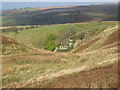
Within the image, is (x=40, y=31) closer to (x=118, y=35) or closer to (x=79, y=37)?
(x=79, y=37)

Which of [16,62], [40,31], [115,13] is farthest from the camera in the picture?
[115,13]

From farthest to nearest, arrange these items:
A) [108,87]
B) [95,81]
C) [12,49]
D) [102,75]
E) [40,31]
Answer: [40,31]
[12,49]
[102,75]
[95,81]
[108,87]

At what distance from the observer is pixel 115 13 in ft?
643

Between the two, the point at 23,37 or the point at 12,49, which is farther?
the point at 23,37

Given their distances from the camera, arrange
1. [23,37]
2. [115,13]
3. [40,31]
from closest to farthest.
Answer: [23,37], [40,31], [115,13]

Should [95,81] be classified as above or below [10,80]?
above

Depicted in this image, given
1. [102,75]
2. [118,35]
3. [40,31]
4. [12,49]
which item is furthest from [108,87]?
[40,31]

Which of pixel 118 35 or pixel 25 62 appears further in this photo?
pixel 118 35

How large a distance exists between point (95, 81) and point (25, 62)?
2375 centimetres

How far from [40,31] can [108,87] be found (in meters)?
154

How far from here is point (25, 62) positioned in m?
41.1

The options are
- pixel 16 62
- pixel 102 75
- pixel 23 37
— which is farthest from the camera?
pixel 23 37

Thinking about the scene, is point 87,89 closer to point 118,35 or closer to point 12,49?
point 12,49

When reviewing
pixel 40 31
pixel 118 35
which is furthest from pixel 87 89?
pixel 40 31
